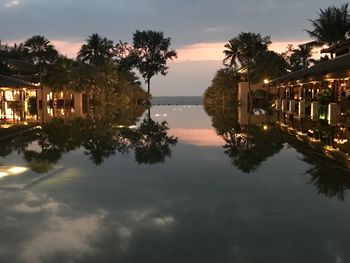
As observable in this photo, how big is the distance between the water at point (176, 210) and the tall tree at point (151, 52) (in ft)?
230

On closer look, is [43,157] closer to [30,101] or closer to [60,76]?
[60,76]

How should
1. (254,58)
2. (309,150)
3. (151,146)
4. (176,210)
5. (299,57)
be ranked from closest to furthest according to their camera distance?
(176,210) < (309,150) < (151,146) < (254,58) < (299,57)

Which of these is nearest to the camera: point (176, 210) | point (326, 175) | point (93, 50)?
point (176, 210)

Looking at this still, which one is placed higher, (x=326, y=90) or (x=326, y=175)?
(x=326, y=90)

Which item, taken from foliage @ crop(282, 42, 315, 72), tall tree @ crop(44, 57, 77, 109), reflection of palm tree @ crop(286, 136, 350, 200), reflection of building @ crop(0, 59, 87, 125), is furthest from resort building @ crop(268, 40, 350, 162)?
foliage @ crop(282, 42, 315, 72)

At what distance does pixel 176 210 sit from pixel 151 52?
7747 cm

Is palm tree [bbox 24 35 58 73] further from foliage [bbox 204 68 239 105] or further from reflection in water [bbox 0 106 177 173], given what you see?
reflection in water [bbox 0 106 177 173]

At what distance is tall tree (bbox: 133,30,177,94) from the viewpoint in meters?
82.1

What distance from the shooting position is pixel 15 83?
1341 inches

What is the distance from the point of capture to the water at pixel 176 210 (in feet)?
17.0

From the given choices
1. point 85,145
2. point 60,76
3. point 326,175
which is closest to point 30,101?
point 60,76

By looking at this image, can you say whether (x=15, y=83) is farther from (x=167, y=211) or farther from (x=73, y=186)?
(x=167, y=211)

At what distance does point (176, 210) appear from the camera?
23.4 ft

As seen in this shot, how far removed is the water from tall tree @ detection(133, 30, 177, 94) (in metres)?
70.0
